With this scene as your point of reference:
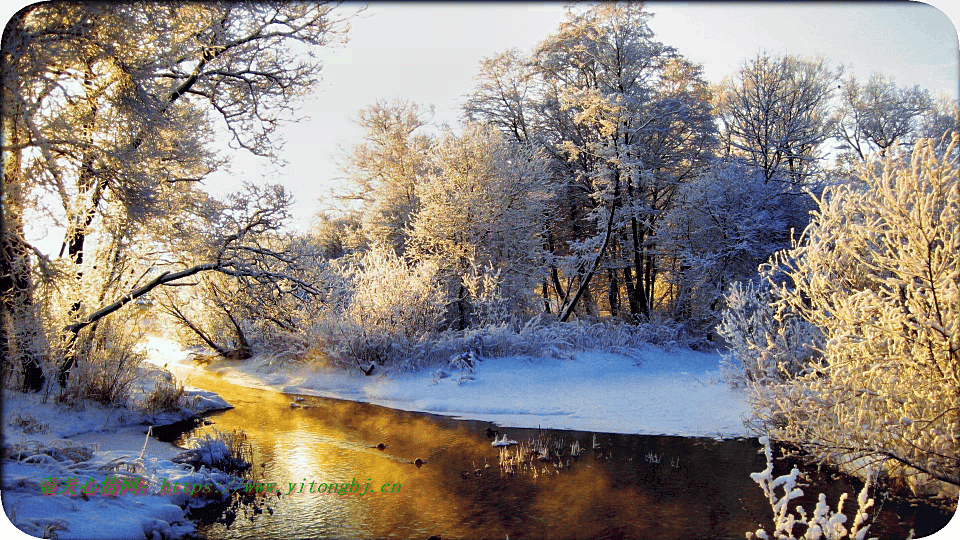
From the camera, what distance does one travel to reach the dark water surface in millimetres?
5102

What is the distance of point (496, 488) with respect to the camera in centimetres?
627

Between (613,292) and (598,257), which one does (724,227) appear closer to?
(598,257)

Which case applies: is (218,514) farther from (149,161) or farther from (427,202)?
(427,202)

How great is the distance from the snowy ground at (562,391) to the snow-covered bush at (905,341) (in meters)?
3.64

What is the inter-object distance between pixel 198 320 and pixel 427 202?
24.9 ft

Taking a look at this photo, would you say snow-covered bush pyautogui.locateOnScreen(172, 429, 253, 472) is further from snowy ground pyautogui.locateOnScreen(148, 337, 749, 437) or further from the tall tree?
snowy ground pyautogui.locateOnScreen(148, 337, 749, 437)

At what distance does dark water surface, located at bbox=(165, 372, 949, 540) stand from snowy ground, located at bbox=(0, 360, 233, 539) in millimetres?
591

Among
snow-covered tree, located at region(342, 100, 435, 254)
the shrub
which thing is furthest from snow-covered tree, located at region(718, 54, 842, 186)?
the shrub

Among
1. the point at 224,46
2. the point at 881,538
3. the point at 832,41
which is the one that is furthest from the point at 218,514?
the point at 832,41

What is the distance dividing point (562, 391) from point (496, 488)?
5.11 meters

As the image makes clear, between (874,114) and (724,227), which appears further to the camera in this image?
(874,114)

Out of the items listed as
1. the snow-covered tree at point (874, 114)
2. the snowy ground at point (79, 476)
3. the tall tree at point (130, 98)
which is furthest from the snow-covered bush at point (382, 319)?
the snow-covered tree at point (874, 114)

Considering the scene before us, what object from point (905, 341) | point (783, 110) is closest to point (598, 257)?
point (783, 110)

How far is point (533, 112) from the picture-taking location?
70.2ft
